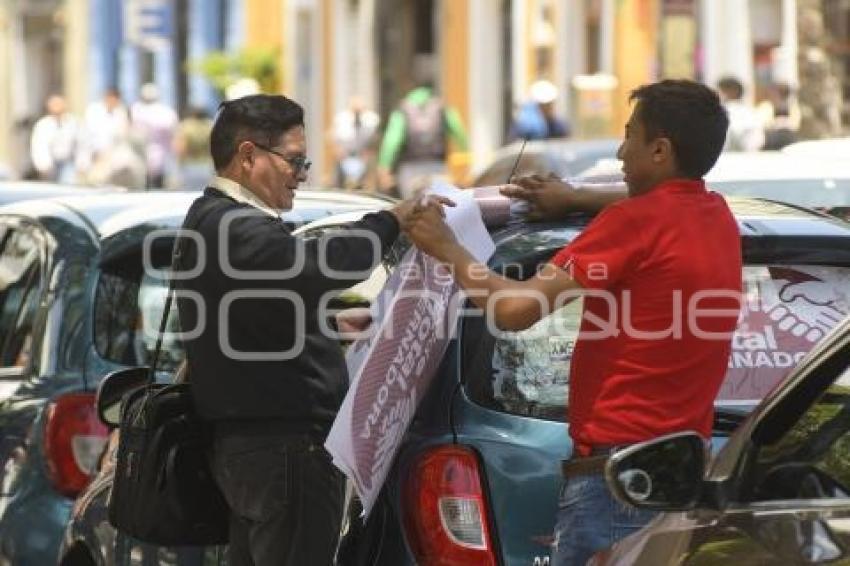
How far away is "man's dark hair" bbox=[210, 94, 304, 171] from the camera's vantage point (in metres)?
6.52

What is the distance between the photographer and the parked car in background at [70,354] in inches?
333

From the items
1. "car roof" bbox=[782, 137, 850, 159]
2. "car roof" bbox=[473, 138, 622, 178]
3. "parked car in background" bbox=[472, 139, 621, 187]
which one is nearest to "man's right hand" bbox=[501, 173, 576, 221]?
"car roof" bbox=[782, 137, 850, 159]

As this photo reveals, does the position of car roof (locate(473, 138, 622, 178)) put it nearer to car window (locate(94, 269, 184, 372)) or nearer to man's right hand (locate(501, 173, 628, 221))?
car window (locate(94, 269, 184, 372))

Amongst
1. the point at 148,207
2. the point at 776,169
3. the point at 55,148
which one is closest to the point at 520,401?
the point at 148,207

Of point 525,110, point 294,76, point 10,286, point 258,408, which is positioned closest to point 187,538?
point 258,408

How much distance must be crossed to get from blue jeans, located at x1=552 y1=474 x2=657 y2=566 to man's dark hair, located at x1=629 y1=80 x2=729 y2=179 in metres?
0.71

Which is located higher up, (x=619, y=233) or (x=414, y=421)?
(x=619, y=233)

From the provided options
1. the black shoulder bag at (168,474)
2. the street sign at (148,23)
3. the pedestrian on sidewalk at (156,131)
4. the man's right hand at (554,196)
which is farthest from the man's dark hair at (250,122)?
the street sign at (148,23)

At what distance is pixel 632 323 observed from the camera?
5.70 m

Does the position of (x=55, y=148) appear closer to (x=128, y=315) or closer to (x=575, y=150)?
(x=575, y=150)

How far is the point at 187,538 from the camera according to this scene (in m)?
6.66

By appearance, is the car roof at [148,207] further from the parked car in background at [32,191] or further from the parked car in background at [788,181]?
the parked car in background at [32,191]

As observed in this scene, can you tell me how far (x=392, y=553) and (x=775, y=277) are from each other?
3.61 ft

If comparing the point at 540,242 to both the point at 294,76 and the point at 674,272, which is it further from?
the point at 294,76
